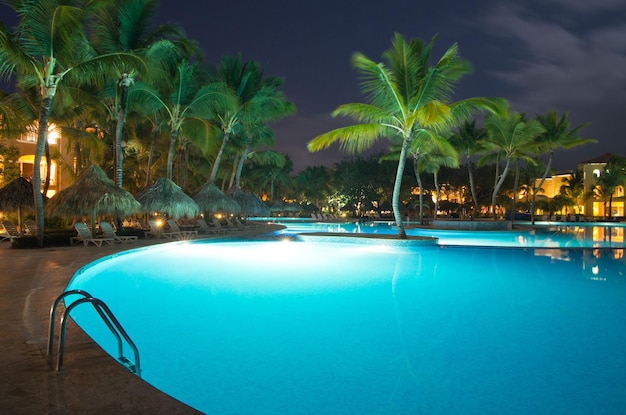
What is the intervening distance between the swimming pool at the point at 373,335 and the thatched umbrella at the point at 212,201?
1196 cm

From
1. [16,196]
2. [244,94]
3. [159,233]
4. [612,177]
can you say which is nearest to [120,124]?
[159,233]

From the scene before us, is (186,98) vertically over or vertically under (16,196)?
over

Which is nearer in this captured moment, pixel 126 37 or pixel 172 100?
pixel 126 37

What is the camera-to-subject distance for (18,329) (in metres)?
4.25

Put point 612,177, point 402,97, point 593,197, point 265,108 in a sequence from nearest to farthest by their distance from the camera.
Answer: point 402,97, point 265,108, point 612,177, point 593,197

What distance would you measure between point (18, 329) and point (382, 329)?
3.86 meters

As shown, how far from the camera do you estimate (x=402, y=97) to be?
50.5ft

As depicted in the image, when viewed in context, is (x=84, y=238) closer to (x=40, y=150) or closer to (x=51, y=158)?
(x=40, y=150)

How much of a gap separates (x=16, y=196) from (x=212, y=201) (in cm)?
853

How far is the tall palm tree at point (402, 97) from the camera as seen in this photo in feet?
47.7

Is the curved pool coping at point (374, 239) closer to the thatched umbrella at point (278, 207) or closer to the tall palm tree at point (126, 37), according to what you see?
the tall palm tree at point (126, 37)

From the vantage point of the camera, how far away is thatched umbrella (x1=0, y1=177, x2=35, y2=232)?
1581 centimetres

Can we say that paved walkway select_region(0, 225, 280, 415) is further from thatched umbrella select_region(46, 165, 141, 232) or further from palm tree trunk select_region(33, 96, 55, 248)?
thatched umbrella select_region(46, 165, 141, 232)

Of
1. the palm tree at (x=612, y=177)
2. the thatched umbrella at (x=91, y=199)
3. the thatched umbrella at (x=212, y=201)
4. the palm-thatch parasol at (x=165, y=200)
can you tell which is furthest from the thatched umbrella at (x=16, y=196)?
the palm tree at (x=612, y=177)
